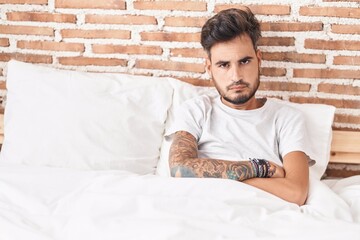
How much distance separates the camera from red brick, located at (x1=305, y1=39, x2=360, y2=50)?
2.06m

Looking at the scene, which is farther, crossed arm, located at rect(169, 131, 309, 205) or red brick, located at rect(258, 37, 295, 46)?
red brick, located at rect(258, 37, 295, 46)

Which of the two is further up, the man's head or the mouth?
the man's head

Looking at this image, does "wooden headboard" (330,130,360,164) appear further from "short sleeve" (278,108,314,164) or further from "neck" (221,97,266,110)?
"neck" (221,97,266,110)

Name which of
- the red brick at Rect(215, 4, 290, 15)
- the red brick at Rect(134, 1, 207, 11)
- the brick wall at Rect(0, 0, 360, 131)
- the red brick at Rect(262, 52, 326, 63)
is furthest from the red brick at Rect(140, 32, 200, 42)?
the red brick at Rect(262, 52, 326, 63)

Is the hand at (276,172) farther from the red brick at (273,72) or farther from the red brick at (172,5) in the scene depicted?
the red brick at (172,5)

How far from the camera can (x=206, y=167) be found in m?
1.69

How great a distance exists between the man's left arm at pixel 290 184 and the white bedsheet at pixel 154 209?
41 millimetres

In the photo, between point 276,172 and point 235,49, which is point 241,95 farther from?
point 276,172

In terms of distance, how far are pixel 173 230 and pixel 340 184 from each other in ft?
3.08

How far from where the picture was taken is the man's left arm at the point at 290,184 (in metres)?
1.64

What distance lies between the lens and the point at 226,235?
134 cm

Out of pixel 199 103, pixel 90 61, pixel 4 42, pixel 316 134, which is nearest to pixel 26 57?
pixel 4 42

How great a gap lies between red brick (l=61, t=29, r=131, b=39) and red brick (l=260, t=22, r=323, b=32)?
24.2 inches

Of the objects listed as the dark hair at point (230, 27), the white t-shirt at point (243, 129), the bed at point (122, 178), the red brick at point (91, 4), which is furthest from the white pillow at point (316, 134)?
the red brick at point (91, 4)
